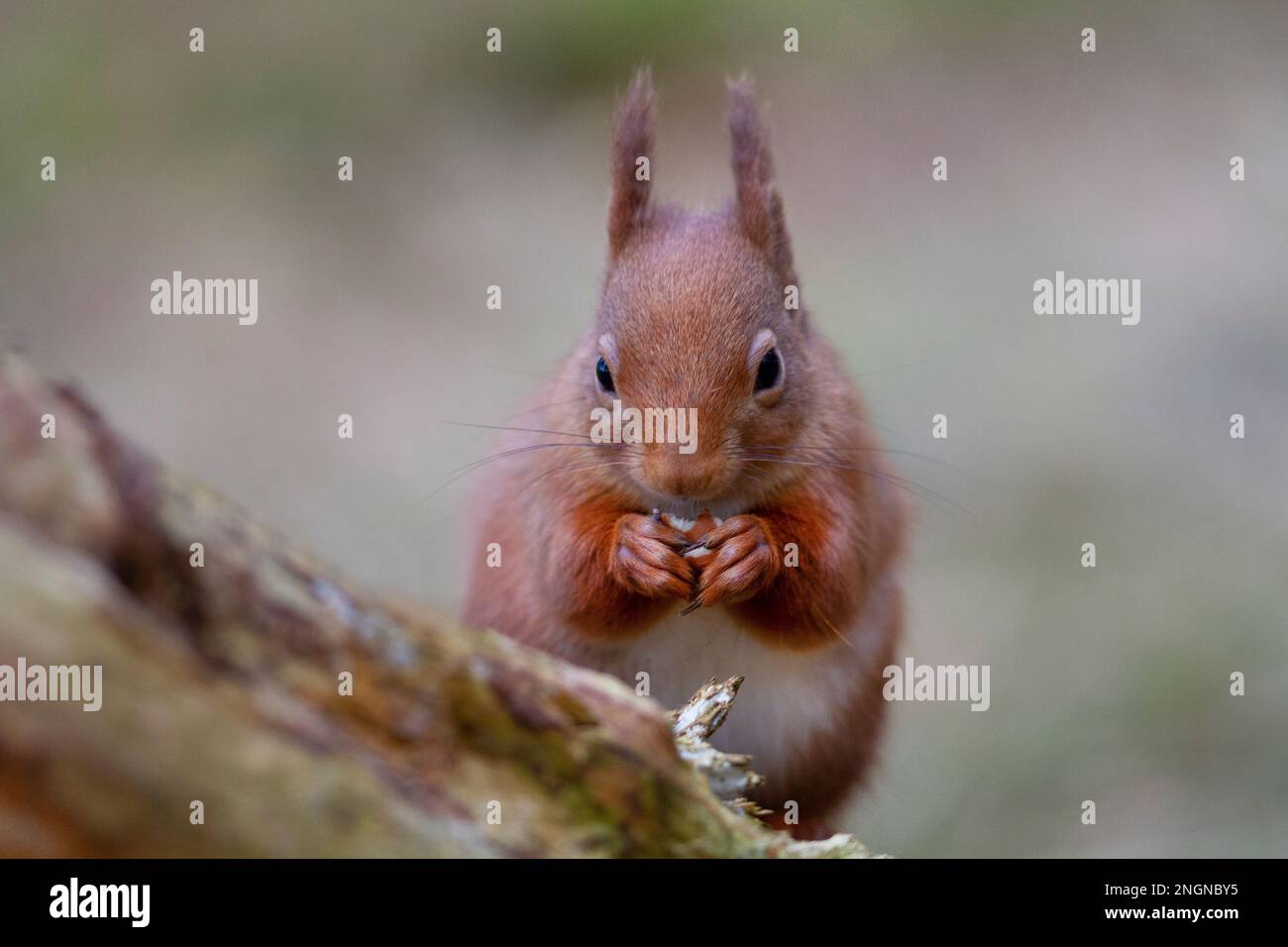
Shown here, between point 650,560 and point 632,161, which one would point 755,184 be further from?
point 650,560

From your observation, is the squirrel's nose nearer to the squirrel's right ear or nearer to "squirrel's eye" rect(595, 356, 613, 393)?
"squirrel's eye" rect(595, 356, 613, 393)

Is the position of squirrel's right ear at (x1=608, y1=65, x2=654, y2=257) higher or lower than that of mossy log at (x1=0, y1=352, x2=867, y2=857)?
higher

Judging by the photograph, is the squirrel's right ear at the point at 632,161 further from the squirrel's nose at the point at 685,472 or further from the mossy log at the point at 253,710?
the mossy log at the point at 253,710

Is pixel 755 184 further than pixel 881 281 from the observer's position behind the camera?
No

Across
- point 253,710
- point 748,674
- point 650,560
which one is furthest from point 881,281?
point 253,710

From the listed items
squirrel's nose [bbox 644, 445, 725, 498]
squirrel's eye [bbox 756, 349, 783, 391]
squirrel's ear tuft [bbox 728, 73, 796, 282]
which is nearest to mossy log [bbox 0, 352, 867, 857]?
squirrel's nose [bbox 644, 445, 725, 498]

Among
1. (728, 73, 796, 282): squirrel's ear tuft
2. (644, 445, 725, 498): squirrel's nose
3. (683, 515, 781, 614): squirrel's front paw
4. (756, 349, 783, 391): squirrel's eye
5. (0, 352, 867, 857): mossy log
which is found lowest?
(0, 352, 867, 857): mossy log
